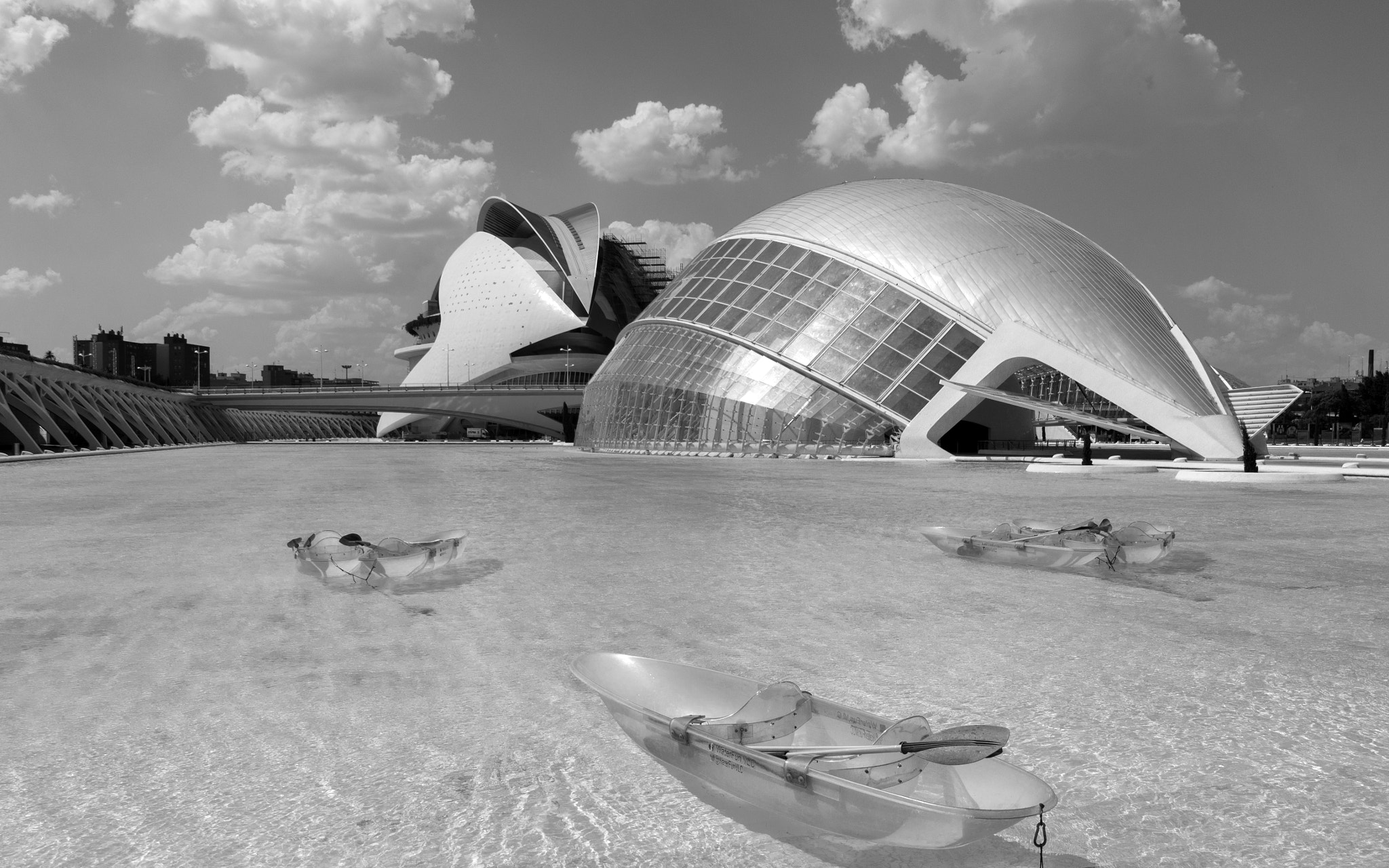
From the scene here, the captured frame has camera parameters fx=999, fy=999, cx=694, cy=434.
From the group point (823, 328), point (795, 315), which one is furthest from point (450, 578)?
point (795, 315)

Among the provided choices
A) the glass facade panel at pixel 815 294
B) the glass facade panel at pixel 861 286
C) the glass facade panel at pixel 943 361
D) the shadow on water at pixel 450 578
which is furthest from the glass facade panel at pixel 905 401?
the shadow on water at pixel 450 578

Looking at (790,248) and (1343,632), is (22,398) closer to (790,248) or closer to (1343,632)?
(790,248)

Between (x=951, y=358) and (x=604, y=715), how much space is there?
31.6 meters

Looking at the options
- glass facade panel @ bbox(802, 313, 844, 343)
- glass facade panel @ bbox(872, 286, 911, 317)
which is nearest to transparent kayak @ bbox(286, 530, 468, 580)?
glass facade panel @ bbox(802, 313, 844, 343)

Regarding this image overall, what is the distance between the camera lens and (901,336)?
118 feet

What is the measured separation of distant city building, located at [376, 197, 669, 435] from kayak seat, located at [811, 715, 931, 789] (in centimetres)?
9102

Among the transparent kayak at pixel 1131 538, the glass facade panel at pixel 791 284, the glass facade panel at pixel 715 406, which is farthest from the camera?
the glass facade panel at pixel 791 284

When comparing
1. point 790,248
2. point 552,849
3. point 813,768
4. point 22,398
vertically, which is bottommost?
point 552,849

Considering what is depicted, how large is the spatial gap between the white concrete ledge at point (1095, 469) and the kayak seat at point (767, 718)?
2390 cm

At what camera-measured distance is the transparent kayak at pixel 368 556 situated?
8891 millimetres

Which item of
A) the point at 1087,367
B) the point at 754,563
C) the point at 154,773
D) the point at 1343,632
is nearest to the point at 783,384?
the point at 1087,367

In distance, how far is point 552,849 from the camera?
371 cm

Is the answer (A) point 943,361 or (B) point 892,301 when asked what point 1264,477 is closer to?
(A) point 943,361

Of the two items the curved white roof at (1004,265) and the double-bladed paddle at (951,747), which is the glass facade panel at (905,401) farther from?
the double-bladed paddle at (951,747)
